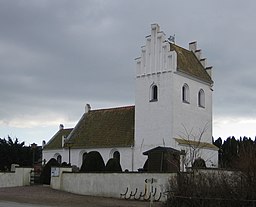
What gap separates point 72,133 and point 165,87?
16913 millimetres

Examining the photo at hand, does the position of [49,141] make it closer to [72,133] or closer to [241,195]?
[72,133]

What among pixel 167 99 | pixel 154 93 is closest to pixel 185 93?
pixel 167 99

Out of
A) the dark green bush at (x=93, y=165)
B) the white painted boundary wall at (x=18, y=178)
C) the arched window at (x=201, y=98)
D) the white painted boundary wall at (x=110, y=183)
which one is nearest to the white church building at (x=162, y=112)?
the arched window at (x=201, y=98)

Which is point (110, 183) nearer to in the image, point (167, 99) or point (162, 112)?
point (162, 112)

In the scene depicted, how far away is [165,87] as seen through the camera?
169 ft

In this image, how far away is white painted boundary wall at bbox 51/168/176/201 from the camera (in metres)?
31.6

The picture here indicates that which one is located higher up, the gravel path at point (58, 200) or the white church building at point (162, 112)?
the white church building at point (162, 112)

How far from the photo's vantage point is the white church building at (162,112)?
51.3 meters

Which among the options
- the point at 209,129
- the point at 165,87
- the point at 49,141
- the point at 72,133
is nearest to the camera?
the point at 165,87

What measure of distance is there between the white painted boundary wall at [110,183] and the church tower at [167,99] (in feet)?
47.1

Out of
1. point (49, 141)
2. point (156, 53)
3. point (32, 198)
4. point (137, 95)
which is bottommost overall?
point (32, 198)

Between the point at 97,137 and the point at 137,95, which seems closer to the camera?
the point at 137,95

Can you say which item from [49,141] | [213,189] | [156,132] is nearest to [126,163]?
[156,132]

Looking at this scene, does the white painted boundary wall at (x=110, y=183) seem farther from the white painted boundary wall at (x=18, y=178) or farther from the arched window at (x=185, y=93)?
the arched window at (x=185, y=93)
